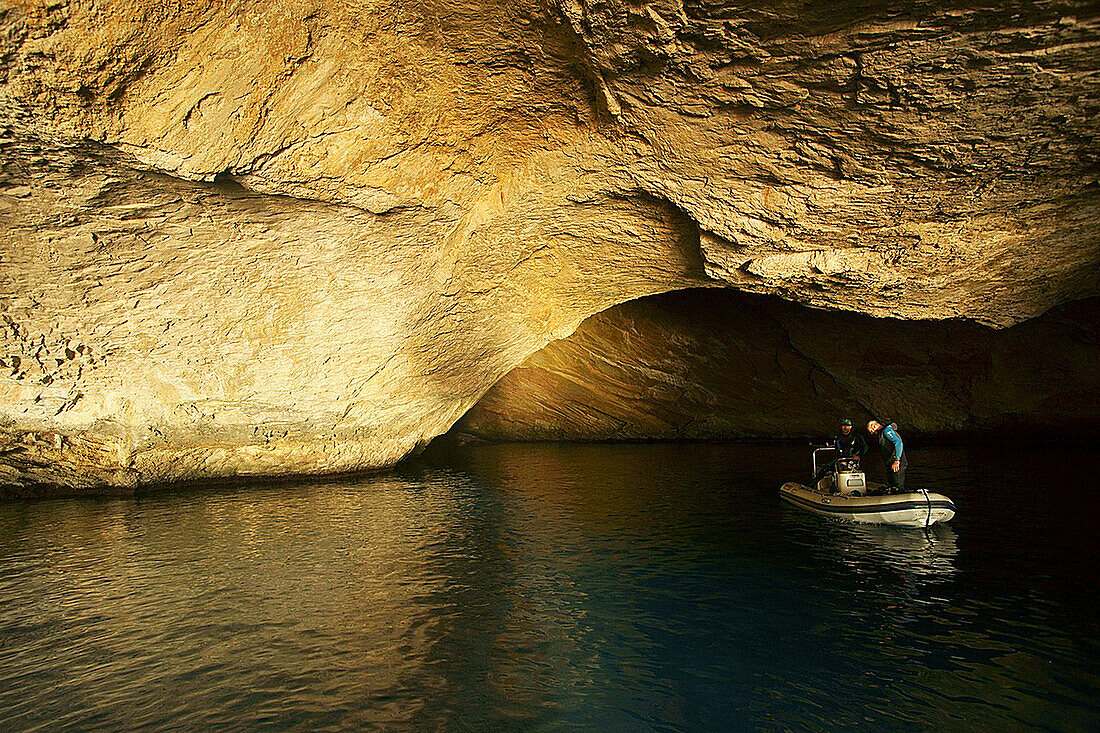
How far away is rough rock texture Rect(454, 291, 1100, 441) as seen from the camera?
15.5 m

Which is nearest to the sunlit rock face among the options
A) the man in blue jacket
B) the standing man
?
the standing man

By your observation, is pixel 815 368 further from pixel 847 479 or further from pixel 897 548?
pixel 897 548

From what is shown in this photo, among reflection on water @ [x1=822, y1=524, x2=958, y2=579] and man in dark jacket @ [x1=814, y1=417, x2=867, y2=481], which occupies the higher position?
man in dark jacket @ [x1=814, y1=417, x2=867, y2=481]

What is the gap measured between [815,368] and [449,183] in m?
11.8

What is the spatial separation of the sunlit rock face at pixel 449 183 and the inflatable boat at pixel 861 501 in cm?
258

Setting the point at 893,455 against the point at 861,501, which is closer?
the point at 861,501

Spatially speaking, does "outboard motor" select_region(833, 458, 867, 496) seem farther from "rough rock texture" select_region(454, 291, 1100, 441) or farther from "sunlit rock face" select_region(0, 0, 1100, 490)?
"rough rock texture" select_region(454, 291, 1100, 441)

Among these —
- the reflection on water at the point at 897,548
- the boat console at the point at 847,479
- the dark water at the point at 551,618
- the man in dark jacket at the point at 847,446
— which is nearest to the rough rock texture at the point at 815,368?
the man in dark jacket at the point at 847,446

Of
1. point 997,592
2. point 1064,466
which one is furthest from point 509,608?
point 1064,466

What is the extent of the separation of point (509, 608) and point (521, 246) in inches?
219

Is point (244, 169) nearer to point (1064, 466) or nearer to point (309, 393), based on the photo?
point (309, 393)

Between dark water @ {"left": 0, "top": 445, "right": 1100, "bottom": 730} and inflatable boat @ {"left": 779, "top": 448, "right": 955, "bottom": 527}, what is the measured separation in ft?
0.82

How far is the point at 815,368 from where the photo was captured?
55.5 feet

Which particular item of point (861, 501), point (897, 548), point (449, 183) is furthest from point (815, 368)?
point (449, 183)
